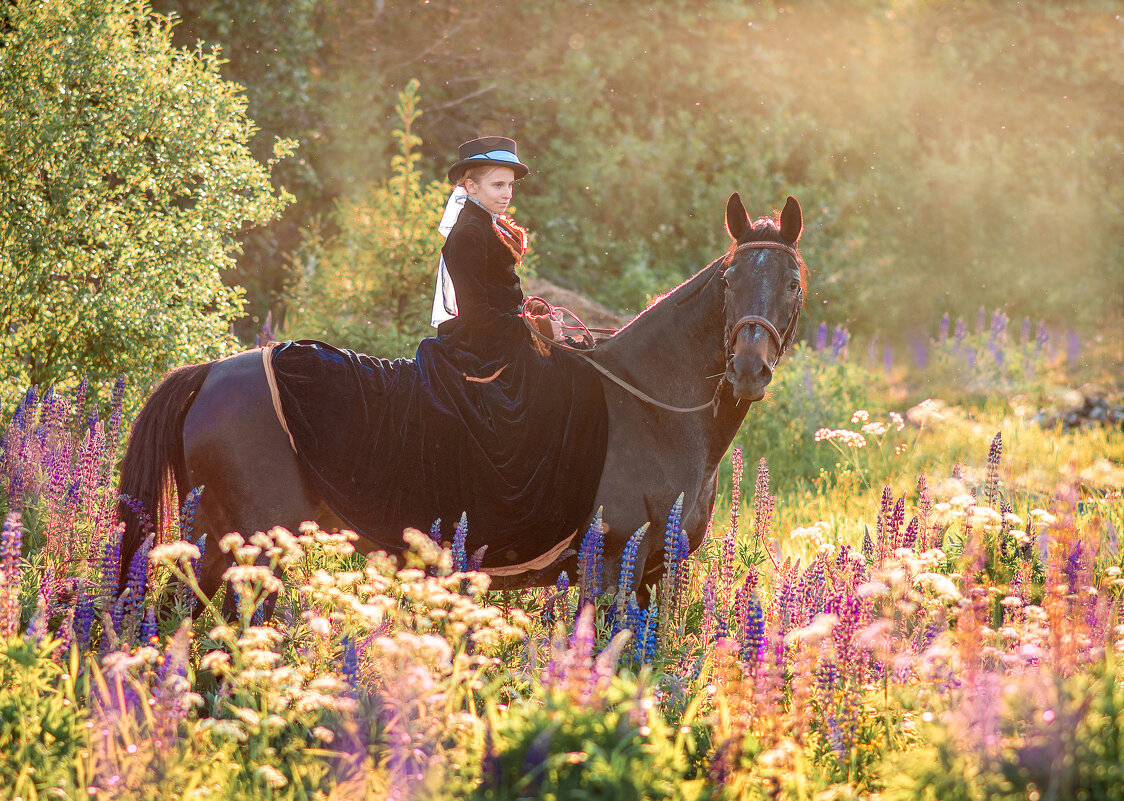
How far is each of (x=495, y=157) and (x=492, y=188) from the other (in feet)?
0.49

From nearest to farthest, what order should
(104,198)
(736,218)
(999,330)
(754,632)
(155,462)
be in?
(754,632), (155,462), (736,218), (104,198), (999,330)

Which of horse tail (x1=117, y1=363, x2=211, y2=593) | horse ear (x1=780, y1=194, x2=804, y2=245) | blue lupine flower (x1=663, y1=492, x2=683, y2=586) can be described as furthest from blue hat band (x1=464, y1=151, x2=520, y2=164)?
blue lupine flower (x1=663, y1=492, x2=683, y2=586)

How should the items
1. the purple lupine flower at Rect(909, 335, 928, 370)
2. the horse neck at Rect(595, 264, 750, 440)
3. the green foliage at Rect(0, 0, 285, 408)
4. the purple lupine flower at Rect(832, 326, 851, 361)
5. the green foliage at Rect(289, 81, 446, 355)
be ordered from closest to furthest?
the horse neck at Rect(595, 264, 750, 440), the green foliage at Rect(0, 0, 285, 408), the green foliage at Rect(289, 81, 446, 355), the purple lupine flower at Rect(832, 326, 851, 361), the purple lupine flower at Rect(909, 335, 928, 370)

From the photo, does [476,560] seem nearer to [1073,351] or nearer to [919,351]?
[919,351]

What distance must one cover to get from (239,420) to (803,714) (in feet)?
8.60

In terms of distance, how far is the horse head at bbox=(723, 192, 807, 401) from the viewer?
158 inches

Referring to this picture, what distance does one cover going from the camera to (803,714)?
10.8ft

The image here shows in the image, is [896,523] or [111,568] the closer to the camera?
[111,568]

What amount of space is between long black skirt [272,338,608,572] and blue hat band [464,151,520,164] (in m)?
0.96

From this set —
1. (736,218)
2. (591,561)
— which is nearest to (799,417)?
(736,218)

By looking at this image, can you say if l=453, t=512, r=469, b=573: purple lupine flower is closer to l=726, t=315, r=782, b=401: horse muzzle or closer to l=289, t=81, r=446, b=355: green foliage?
l=726, t=315, r=782, b=401: horse muzzle

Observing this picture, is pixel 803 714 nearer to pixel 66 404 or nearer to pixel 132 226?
pixel 66 404

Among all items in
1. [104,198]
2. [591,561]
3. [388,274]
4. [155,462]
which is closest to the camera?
[591,561]

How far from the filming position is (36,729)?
3020mm
